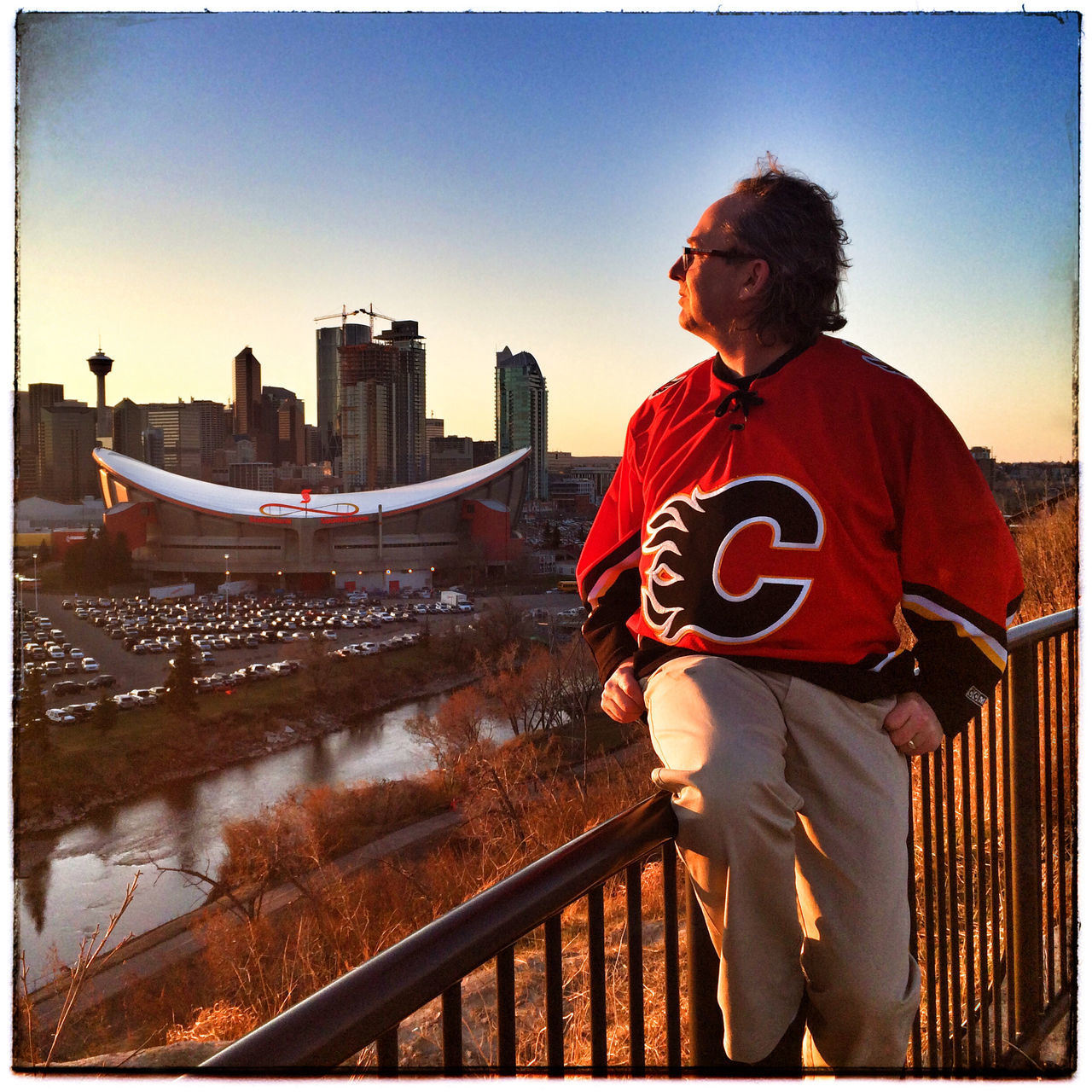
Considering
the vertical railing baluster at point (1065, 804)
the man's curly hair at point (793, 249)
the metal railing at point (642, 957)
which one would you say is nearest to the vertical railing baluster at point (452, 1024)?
the metal railing at point (642, 957)

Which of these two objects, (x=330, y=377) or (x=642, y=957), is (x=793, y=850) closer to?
(x=642, y=957)

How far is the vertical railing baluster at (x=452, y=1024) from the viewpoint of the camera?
16.5 inches

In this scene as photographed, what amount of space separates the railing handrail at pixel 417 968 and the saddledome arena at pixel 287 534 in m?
22.8

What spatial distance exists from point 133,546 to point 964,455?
1036 inches

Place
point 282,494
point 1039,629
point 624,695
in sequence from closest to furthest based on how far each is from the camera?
1. point 624,695
2. point 1039,629
3. point 282,494

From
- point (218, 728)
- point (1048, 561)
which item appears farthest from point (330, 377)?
point (1048, 561)

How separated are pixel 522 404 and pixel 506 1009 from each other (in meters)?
7.25

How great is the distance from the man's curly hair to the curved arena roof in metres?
22.5

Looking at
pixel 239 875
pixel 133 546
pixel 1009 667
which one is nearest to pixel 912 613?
pixel 1009 667

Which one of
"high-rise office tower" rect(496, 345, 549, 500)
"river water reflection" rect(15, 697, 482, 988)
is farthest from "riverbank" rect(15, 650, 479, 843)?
"high-rise office tower" rect(496, 345, 549, 500)

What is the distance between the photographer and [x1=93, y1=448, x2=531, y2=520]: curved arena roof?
2492 centimetres

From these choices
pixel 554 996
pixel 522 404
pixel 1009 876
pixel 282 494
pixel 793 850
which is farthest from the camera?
pixel 282 494

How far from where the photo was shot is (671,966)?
2.11 ft

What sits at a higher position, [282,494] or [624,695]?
[282,494]
